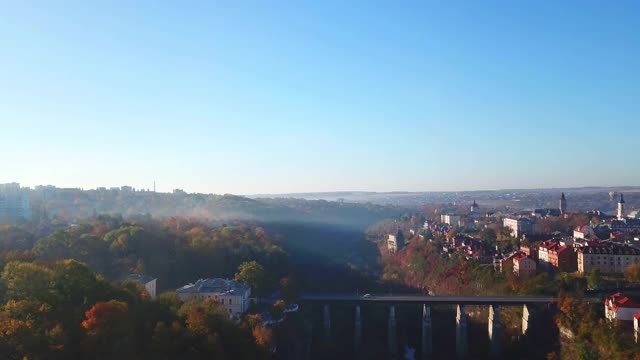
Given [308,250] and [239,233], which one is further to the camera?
[308,250]

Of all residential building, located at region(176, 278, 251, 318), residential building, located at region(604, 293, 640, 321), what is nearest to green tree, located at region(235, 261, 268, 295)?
residential building, located at region(176, 278, 251, 318)

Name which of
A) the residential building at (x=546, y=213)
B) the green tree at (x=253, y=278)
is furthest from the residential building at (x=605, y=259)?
the residential building at (x=546, y=213)

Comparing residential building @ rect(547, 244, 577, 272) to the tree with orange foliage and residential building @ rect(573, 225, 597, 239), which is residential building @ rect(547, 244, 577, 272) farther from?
the tree with orange foliage

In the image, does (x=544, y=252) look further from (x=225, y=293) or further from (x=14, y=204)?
(x=14, y=204)

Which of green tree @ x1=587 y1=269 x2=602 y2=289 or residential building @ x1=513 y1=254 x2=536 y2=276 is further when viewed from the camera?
residential building @ x1=513 y1=254 x2=536 y2=276

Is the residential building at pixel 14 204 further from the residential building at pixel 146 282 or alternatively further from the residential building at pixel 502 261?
the residential building at pixel 502 261

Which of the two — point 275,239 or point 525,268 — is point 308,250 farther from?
point 525,268

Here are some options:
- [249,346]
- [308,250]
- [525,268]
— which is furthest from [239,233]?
[249,346]
